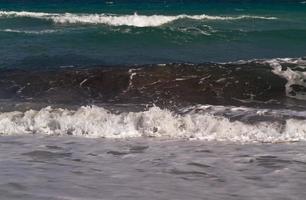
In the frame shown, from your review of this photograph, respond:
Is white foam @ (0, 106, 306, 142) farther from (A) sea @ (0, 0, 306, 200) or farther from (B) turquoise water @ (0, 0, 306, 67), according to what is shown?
(B) turquoise water @ (0, 0, 306, 67)

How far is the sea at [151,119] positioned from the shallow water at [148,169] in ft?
0.04

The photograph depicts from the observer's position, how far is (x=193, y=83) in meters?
13.5

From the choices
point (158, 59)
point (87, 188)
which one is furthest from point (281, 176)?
point (158, 59)

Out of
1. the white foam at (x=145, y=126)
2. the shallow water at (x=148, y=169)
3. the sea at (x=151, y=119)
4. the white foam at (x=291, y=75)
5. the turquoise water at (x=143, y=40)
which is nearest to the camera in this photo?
the shallow water at (x=148, y=169)

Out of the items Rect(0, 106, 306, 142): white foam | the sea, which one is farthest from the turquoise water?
Rect(0, 106, 306, 142): white foam

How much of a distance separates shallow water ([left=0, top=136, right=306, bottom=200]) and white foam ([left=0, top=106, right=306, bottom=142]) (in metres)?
0.52

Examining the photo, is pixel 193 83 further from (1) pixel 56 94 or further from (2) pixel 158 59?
(2) pixel 158 59

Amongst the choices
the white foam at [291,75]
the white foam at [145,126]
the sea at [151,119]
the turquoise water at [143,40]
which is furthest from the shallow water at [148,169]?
the turquoise water at [143,40]

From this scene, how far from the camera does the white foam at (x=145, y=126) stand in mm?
8945

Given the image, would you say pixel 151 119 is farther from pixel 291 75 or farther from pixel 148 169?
pixel 291 75

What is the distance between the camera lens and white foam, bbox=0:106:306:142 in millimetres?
8945

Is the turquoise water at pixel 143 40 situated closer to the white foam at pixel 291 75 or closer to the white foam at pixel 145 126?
the white foam at pixel 291 75

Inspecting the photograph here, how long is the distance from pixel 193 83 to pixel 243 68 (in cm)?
204

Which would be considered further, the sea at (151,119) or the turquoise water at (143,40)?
the turquoise water at (143,40)
